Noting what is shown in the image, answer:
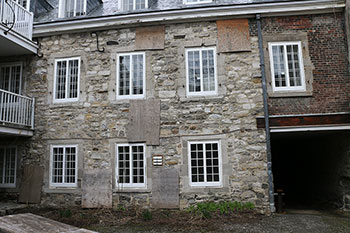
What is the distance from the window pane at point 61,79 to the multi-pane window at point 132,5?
10.2 ft

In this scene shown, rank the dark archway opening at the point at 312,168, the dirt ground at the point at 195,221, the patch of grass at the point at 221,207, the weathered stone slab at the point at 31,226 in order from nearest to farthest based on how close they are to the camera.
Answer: the weathered stone slab at the point at 31,226, the dirt ground at the point at 195,221, the patch of grass at the point at 221,207, the dark archway opening at the point at 312,168

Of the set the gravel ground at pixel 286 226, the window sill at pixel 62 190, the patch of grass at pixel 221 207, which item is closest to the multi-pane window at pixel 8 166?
the window sill at pixel 62 190

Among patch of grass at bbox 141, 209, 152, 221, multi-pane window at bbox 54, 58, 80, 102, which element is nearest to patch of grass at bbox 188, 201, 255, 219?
patch of grass at bbox 141, 209, 152, 221

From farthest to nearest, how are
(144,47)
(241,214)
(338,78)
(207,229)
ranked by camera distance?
(144,47), (338,78), (241,214), (207,229)

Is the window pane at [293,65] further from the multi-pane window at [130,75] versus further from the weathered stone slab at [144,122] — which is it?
the multi-pane window at [130,75]

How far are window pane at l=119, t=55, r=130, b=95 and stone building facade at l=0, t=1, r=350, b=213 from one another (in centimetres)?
7

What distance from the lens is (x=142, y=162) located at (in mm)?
9086

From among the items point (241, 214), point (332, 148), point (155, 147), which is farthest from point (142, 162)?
point (332, 148)

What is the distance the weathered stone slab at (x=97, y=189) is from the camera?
8.99 meters

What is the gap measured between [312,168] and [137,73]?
8.25 m

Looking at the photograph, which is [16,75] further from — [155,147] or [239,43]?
[239,43]

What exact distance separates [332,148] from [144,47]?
7.50m

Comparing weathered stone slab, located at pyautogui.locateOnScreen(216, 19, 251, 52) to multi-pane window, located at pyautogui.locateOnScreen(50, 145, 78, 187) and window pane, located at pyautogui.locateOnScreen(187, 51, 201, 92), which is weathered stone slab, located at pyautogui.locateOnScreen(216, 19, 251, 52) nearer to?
window pane, located at pyautogui.locateOnScreen(187, 51, 201, 92)

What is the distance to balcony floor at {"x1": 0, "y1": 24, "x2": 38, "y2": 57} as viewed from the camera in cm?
898
